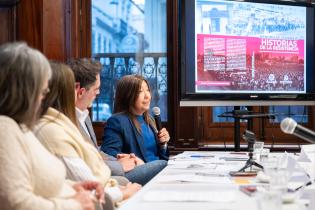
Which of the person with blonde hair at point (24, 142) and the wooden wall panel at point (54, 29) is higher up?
the wooden wall panel at point (54, 29)

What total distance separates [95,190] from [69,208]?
0.91 feet

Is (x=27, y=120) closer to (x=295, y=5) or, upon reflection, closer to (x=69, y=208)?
(x=69, y=208)

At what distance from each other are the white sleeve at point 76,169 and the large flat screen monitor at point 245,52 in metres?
1.93

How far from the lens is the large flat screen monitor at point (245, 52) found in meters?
3.82

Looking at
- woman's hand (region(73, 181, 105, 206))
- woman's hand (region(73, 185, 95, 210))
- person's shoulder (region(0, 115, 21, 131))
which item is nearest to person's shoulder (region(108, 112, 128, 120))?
woman's hand (region(73, 181, 105, 206))

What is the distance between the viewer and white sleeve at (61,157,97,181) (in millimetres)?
1917

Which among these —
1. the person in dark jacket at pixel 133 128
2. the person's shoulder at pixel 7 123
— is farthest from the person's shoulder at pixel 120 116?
the person's shoulder at pixel 7 123

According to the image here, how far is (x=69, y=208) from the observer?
1.55m

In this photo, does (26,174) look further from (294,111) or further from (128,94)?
(294,111)

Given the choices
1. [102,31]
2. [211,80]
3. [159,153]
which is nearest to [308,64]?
[211,80]

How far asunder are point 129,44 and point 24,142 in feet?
10.5

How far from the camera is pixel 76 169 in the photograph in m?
1.93

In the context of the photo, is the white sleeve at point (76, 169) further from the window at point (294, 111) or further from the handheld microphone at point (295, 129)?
the window at point (294, 111)

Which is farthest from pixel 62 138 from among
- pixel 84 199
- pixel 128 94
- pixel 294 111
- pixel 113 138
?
pixel 294 111
